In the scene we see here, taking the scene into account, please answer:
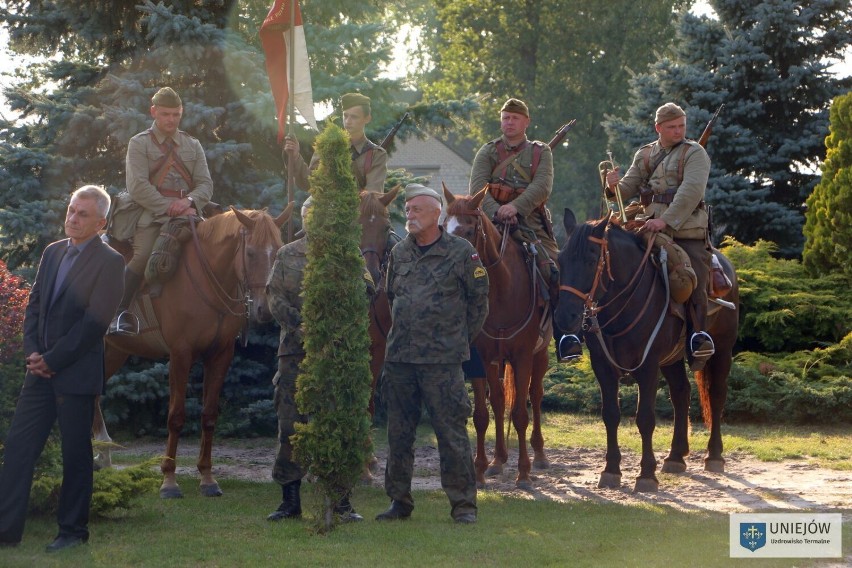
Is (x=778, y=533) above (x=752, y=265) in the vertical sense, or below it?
below

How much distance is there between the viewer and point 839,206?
17.5 metres

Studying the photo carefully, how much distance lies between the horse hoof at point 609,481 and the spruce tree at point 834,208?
8230 millimetres

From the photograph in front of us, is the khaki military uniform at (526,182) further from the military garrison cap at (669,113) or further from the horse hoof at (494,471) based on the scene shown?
the horse hoof at (494,471)

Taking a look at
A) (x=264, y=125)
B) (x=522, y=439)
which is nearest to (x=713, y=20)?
(x=264, y=125)

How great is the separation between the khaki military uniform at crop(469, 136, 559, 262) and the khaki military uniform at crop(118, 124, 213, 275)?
263 cm

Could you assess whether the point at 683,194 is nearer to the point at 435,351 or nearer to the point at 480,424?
the point at 480,424

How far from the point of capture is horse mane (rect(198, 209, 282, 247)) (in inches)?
388

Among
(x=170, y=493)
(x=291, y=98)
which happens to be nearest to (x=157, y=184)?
(x=291, y=98)

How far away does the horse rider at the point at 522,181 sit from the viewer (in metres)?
11.1

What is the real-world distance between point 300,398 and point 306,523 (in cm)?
98

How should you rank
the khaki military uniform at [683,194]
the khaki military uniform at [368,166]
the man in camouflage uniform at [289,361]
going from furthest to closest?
the khaki military uniform at [368,166]
the khaki military uniform at [683,194]
the man in camouflage uniform at [289,361]

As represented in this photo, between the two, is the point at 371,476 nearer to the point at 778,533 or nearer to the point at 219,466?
the point at 219,466

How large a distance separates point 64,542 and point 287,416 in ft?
5.72

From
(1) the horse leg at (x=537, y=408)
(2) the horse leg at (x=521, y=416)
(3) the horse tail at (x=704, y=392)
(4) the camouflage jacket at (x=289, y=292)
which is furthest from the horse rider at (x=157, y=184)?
(3) the horse tail at (x=704, y=392)
